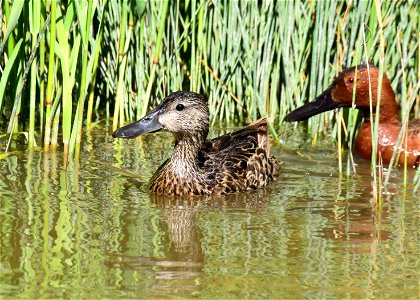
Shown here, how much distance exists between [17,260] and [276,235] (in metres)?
1.46

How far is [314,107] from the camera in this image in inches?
312

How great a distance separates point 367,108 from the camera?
816 cm

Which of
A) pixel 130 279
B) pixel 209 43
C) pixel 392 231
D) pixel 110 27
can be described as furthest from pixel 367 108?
pixel 130 279

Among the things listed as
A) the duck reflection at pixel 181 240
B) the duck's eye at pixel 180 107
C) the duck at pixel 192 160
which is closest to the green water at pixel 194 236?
the duck reflection at pixel 181 240

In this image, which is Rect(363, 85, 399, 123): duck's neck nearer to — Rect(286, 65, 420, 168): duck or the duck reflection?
Rect(286, 65, 420, 168): duck

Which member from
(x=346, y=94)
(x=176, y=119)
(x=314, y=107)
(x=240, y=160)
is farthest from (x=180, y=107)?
(x=346, y=94)

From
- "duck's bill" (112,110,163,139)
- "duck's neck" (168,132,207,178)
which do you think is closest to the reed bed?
"duck's bill" (112,110,163,139)

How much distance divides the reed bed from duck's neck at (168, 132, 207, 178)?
875mm

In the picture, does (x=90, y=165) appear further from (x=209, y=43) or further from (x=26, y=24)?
(x=209, y=43)

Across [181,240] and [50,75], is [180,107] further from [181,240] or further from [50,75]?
[181,240]

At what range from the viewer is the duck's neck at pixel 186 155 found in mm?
6703

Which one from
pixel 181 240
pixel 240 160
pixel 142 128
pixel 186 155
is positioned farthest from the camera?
pixel 240 160

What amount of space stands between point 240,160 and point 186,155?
43 cm

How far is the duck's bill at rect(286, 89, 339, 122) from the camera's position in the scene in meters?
7.88
